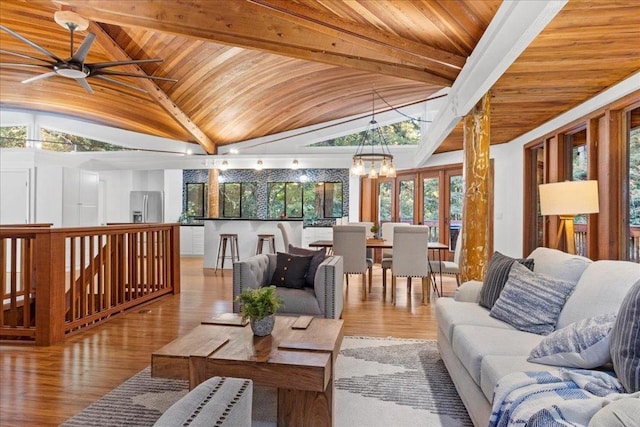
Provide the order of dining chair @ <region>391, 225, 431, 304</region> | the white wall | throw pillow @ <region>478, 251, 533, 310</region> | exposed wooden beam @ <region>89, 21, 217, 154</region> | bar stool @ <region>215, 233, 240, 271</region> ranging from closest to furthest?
throw pillow @ <region>478, 251, 533, 310</region>
dining chair @ <region>391, 225, 431, 304</region>
exposed wooden beam @ <region>89, 21, 217, 154</region>
bar stool @ <region>215, 233, 240, 271</region>
the white wall

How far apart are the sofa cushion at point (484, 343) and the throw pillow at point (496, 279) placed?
0.50 metres

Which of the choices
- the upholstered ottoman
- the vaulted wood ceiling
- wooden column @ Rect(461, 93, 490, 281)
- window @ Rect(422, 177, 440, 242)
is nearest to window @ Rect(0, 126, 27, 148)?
the vaulted wood ceiling

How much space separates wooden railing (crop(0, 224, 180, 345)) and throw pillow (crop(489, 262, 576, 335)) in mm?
3597

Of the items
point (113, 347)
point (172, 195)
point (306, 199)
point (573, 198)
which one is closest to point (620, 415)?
point (573, 198)

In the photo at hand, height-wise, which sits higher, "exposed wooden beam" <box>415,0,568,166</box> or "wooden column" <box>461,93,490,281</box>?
"exposed wooden beam" <box>415,0,568,166</box>

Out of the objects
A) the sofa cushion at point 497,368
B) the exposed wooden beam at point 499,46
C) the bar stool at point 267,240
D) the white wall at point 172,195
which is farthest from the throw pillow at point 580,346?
the white wall at point 172,195

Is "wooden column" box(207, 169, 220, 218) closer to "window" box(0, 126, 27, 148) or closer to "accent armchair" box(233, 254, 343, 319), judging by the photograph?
"window" box(0, 126, 27, 148)

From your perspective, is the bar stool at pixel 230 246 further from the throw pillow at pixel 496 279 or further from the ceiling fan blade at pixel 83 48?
the throw pillow at pixel 496 279

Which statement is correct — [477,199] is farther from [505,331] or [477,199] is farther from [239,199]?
[239,199]

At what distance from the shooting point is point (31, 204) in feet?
28.3

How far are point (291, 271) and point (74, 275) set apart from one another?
7.03ft

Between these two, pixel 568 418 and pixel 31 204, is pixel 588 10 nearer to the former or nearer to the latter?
pixel 568 418

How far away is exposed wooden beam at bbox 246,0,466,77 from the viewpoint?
4.26 m

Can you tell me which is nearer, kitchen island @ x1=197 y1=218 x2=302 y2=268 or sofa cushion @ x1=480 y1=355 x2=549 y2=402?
sofa cushion @ x1=480 y1=355 x2=549 y2=402
